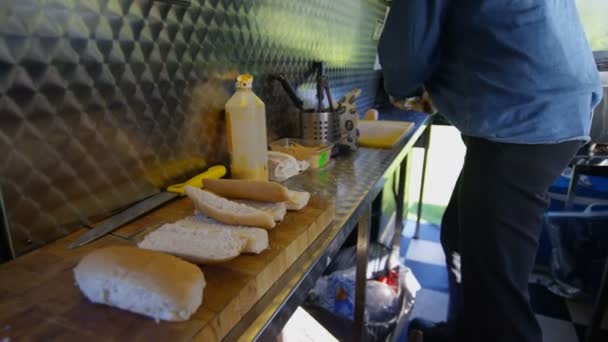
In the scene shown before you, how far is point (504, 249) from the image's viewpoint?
981 mm

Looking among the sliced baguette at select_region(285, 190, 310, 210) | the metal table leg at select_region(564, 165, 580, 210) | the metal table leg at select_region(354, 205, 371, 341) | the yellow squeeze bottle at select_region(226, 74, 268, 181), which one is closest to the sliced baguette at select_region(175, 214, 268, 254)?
the sliced baguette at select_region(285, 190, 310, 210)

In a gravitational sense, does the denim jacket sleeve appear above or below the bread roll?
above

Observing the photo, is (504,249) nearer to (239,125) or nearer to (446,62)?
(446,62)

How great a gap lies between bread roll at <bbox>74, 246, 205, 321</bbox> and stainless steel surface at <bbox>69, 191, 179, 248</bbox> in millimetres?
177

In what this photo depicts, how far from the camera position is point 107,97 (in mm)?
681

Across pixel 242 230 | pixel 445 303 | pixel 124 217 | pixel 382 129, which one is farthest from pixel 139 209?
pixel 445 303

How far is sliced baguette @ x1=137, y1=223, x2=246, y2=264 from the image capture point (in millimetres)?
493

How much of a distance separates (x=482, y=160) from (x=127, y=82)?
94 cm

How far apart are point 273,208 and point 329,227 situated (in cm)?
13

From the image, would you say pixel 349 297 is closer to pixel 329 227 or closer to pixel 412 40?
pixel 329 227

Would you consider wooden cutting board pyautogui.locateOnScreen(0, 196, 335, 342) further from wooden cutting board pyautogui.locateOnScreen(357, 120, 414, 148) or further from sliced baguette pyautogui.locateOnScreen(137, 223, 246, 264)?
wooden cutting board pyautogui.locateOnScreen(357, 120, 414, 148)

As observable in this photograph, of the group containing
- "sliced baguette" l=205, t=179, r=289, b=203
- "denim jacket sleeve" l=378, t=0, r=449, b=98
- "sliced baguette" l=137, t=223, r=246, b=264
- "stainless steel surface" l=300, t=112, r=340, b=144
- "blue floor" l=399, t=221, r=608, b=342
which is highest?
"denim jacket sleeve" l=378, t=0, r=449, b=98

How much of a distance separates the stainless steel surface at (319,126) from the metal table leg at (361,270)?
0.37 metres

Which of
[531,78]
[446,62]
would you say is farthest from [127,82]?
[531,78]
